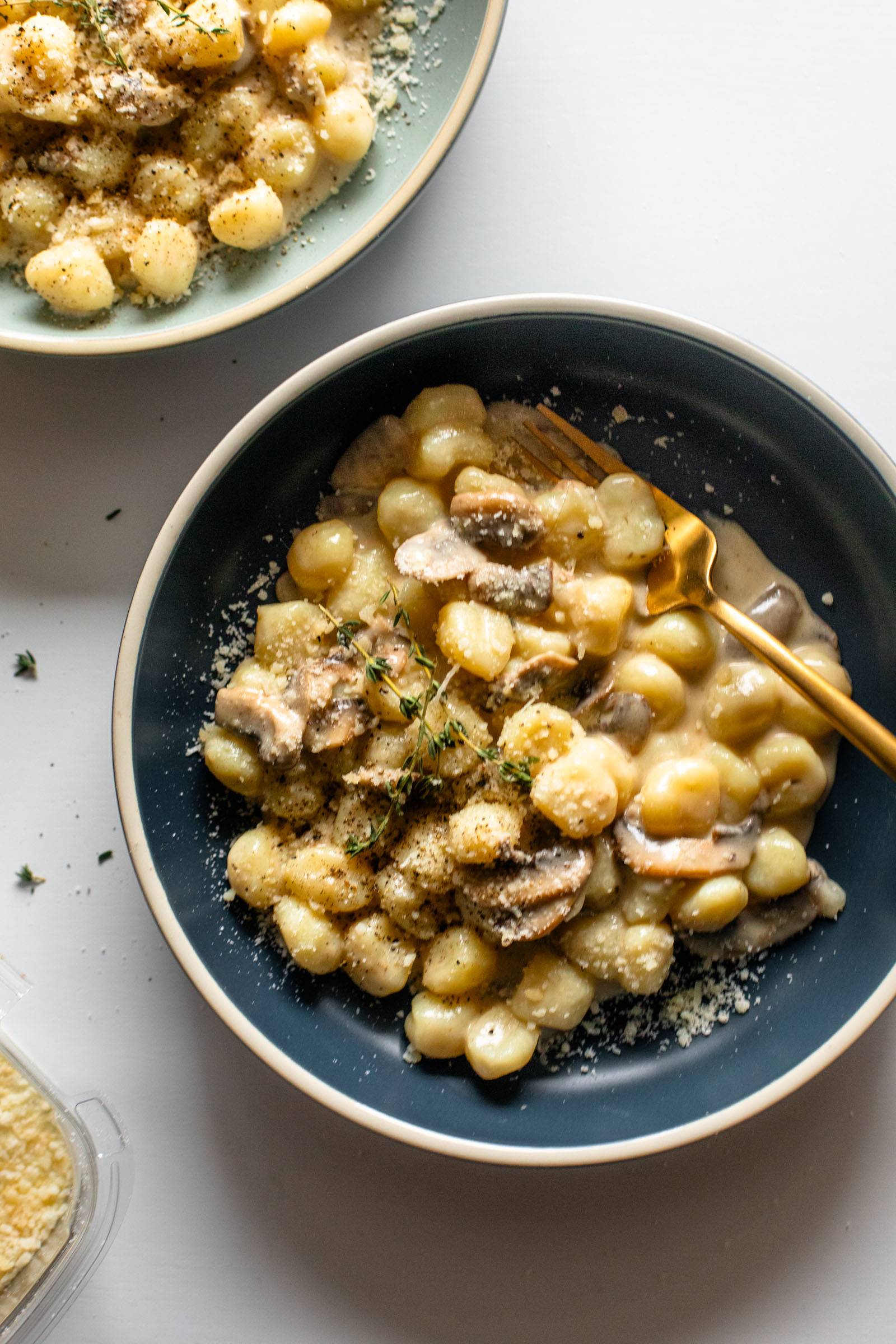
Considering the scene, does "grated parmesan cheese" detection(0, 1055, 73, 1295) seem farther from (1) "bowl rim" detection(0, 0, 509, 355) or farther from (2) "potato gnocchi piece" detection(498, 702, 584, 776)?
(1) "bowl rim" detection(0, 0, 509, 355)

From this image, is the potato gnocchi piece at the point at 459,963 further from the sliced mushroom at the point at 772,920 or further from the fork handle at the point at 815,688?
the fork handle at the point at 815,688

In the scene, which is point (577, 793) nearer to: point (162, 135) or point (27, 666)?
point (27, 666)

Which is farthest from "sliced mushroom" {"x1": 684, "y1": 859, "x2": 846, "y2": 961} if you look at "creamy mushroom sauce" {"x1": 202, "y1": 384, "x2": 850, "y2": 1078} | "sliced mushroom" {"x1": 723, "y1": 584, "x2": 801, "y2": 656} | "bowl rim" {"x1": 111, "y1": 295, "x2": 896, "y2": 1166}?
"sliced mushroom" {"x1": 723, "y1": 584, "x2": 801, "y2": 656}

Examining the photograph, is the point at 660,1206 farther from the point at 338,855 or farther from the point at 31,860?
the point at 31,860

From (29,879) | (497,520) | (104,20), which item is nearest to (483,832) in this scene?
(497,520)

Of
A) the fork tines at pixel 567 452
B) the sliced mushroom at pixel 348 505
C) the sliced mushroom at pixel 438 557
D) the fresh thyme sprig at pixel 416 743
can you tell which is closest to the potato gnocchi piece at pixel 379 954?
the fresh thyme sprig at pixel 416 743

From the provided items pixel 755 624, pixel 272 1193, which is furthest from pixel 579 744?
pixel 272 1193
